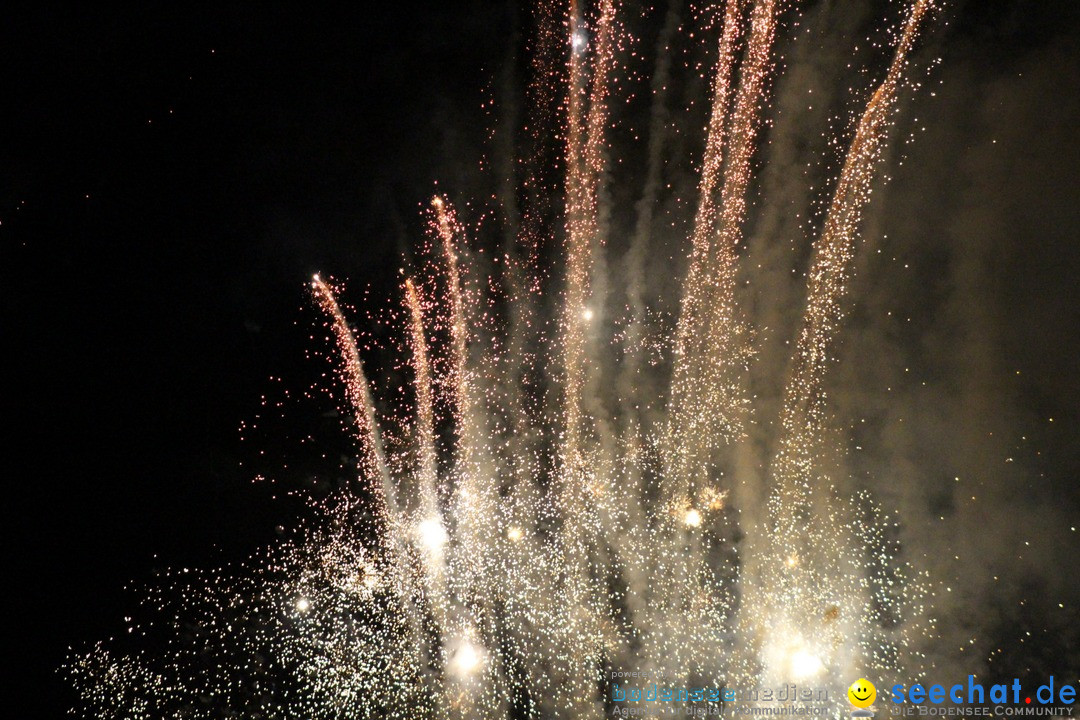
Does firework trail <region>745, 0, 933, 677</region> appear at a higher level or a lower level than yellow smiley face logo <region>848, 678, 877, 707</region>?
higher

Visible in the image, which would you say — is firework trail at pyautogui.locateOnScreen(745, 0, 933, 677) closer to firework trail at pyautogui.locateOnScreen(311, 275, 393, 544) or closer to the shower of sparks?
the shower of sparks

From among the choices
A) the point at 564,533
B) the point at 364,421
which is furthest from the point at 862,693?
the point at 364,421

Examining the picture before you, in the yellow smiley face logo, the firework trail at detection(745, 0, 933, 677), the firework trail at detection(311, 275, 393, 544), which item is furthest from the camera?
the firework trail at detection(311, 275, 393, 544)

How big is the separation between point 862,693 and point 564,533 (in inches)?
116

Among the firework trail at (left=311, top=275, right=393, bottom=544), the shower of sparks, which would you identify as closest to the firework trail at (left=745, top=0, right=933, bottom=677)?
the shower of sparks

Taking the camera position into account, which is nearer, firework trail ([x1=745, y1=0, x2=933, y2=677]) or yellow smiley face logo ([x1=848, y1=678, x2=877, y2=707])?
yellow smiley face logo ([x1=848, y1=678, x2=877, y2=707])

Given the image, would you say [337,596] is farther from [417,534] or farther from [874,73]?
[874,73]

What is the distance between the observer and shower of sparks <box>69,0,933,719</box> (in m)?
4.57

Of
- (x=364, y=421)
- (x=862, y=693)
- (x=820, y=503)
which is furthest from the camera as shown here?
(x=364, y=421)

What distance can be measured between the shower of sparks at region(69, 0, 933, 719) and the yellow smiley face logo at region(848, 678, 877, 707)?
100 mm

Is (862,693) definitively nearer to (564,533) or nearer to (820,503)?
(820,503)

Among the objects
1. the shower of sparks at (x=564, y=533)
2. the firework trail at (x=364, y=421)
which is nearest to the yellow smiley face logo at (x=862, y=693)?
the shower of sparks at (x=564, y=533)

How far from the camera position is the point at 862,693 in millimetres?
4199

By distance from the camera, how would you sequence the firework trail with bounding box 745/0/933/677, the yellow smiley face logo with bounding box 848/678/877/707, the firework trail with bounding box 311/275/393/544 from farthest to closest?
the firework trail with bounding box 311/275/393/544
the firework trail with bounding box 745/0/933/677
the yellow smiley face logo with bounding box 848/678/877/707
